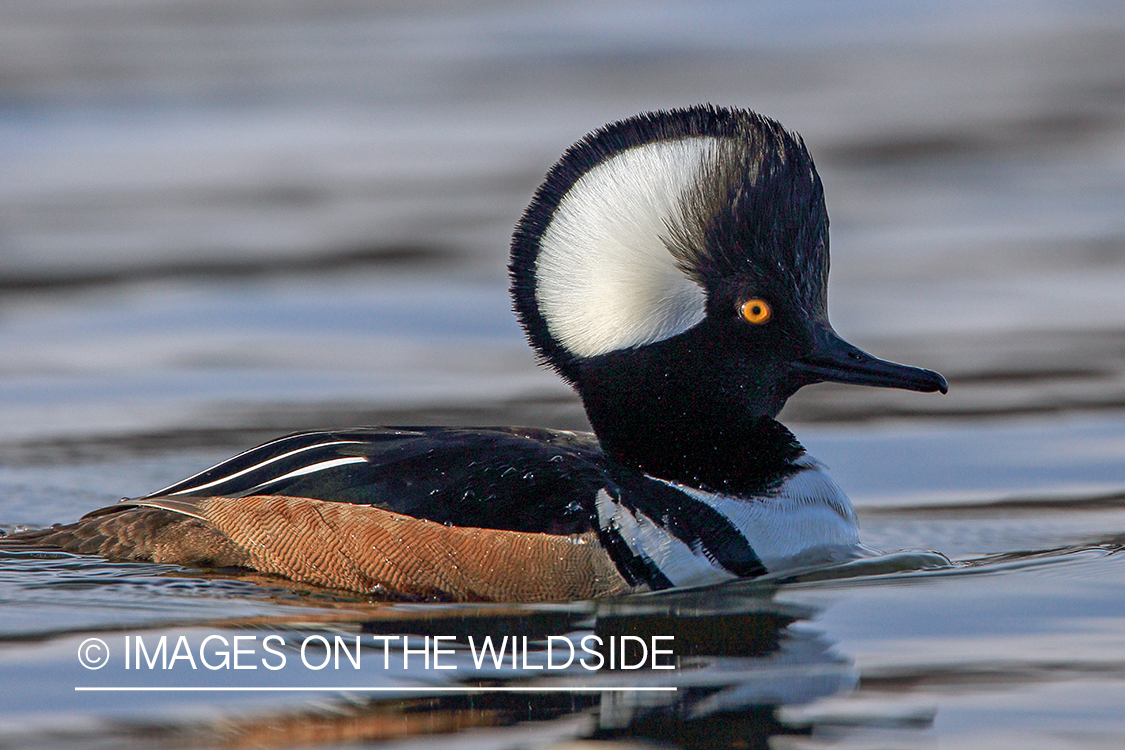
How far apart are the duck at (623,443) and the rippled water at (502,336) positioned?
6.5 inches

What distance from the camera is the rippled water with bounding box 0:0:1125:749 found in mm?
5590

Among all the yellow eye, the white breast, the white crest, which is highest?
the white crest

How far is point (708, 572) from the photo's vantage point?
6637 mm

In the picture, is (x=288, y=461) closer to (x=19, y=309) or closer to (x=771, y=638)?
(x=771, y=638)

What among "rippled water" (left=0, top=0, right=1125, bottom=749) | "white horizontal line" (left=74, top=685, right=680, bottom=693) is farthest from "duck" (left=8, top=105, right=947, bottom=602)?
"white horizontal line" (left=74, top=685, right=680, bottom=693)

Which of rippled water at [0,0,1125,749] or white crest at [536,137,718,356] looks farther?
white crest at [536,137,718,356]

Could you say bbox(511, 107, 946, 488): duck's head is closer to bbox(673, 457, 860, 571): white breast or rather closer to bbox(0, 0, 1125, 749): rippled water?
bbox(673, 457, 860, 571): white breast

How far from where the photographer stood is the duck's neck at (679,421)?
6.70 meters

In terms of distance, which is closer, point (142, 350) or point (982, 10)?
point (142, 350)

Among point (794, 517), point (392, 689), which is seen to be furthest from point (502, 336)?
point (392, 689)

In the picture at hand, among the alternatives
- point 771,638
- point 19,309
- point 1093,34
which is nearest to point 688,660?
point 771,638

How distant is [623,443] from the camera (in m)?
6.80

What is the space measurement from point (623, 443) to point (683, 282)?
2.24ft

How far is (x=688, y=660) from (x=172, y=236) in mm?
8120
